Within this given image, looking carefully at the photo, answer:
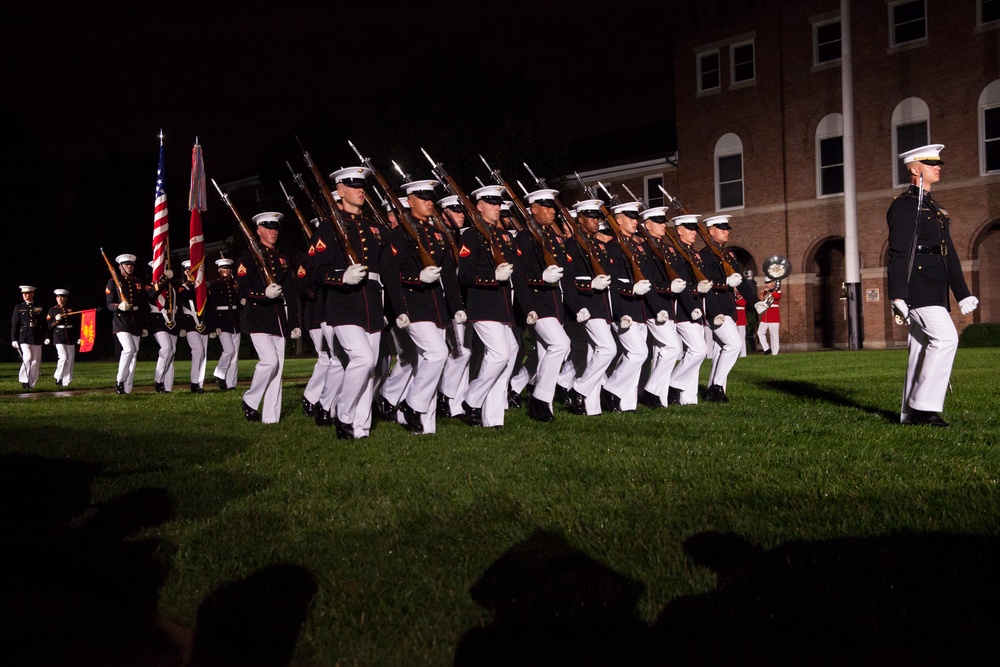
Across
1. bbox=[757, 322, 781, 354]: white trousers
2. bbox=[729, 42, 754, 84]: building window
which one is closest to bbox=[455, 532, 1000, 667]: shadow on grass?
bbox=[757, 322, 781, 354]: white trousers

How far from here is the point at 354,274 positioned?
28.7 feet

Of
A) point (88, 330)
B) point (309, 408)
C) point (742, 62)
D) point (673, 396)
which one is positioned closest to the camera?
point (309, 408)

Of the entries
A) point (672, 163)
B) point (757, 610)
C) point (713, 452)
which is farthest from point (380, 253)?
point (672, 163)

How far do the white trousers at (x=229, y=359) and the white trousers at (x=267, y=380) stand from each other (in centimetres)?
521

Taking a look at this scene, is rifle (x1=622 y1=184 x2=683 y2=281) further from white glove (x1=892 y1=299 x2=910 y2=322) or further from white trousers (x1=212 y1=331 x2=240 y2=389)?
white trousers (x1=212 y1=331 x2=240 y2=389)

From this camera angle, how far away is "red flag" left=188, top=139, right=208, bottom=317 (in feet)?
53.7

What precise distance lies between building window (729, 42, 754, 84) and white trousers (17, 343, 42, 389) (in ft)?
80.1

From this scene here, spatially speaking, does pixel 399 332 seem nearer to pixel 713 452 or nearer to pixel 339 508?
pixel 713 452

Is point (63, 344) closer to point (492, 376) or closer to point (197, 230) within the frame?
point (197, 230)

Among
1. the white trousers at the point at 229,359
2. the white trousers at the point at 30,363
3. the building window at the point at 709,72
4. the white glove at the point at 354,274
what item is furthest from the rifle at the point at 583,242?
the building window at the point at 709,72

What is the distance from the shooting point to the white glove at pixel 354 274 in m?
8.75

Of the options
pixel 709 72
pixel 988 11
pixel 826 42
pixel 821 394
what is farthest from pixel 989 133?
pixel 821 394

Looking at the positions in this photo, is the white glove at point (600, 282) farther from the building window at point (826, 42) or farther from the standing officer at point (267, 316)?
the building window at point (826, 42)

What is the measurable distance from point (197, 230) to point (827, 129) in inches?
906
